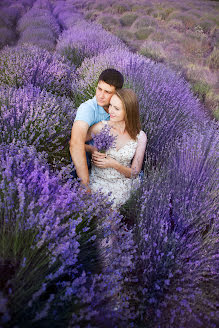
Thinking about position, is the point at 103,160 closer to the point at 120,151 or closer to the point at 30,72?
the point at 120,151

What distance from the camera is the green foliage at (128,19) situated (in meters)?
6.98

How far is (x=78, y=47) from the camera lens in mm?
5160

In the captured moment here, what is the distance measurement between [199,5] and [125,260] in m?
5.37

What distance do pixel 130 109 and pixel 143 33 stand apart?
237 inches

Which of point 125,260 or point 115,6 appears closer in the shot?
point 125,260

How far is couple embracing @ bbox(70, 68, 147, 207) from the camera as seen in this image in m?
2.08

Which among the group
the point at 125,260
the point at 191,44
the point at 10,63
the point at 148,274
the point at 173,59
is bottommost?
the point at 148,274

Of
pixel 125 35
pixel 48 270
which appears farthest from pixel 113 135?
pixel 125 35

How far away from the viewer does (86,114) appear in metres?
2.12

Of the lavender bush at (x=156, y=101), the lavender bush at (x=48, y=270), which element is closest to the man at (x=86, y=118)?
the lavender bush at (x=156, y=101)

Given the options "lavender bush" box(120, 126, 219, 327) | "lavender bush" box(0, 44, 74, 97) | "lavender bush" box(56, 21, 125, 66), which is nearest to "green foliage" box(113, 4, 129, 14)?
"lavender bush" box(56, 21, 125, 66)

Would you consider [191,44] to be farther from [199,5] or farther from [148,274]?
[148,274]

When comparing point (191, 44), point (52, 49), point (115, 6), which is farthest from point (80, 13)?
point (191, 44)

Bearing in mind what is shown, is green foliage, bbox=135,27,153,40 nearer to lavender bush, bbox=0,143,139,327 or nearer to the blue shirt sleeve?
the blue shirt sleeve
